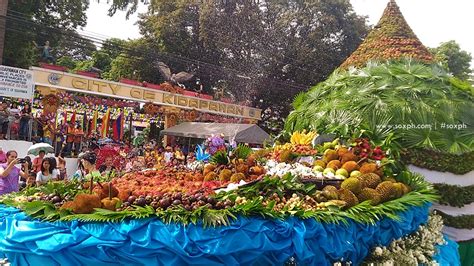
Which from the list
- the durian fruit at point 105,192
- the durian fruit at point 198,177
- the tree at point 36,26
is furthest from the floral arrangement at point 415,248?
the tree at point 36,26

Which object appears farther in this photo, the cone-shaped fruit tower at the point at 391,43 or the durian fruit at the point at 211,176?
the cone-shaped fruit tower at the point at 391,43

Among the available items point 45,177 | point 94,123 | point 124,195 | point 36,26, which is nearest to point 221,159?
point 124,195

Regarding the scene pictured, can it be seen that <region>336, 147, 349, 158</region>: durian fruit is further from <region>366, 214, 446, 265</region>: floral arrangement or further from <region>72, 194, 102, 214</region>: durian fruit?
<region>72, 194, 102, 214</region>: durian fruit

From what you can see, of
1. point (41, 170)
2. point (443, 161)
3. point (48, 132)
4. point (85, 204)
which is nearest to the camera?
point (85, 204)

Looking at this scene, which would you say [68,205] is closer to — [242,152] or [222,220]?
[222,220]

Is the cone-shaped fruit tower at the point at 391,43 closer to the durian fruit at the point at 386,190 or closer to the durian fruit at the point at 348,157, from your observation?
the durian fruit at the point at 348,157

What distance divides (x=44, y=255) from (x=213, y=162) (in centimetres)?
281

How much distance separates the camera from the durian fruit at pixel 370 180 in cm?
513

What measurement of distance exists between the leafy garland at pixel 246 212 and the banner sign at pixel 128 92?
534 inches

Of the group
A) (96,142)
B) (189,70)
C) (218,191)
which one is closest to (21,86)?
(96,142)

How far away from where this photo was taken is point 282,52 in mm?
32438

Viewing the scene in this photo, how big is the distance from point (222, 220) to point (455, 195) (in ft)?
12.9

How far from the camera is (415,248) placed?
5.16 meters

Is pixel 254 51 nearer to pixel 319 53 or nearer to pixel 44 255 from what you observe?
pixel 319 53
